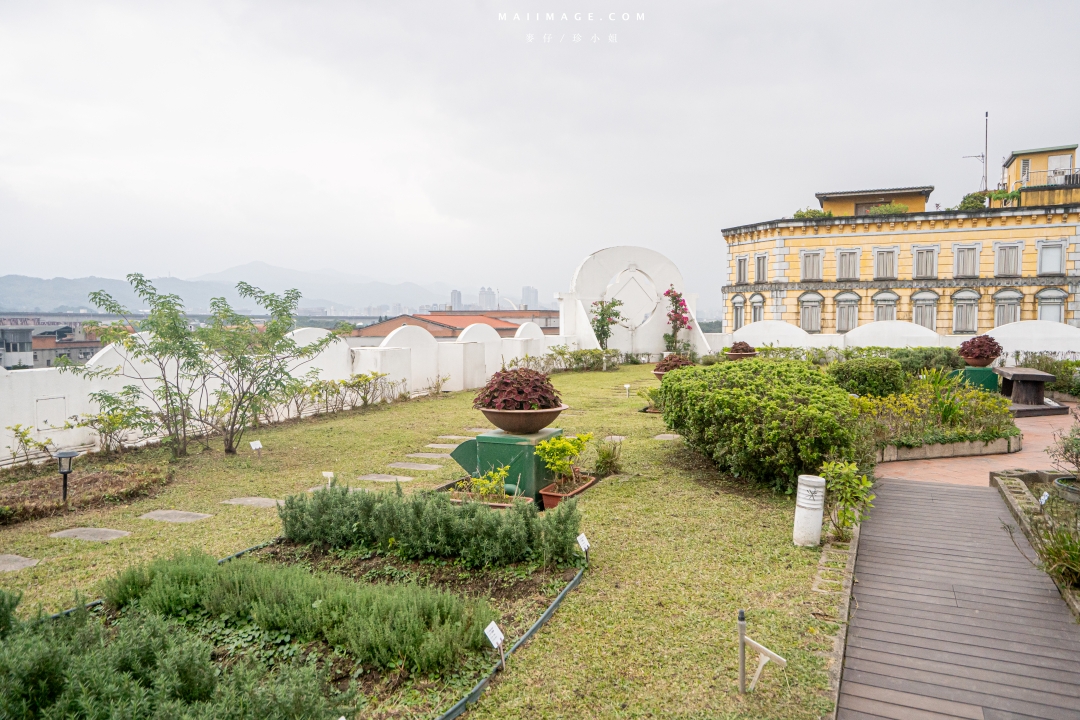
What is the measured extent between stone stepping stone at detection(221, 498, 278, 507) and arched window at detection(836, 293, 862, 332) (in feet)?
82.6

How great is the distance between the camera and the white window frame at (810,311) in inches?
1086

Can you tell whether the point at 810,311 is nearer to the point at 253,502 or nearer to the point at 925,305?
the point at 925,305

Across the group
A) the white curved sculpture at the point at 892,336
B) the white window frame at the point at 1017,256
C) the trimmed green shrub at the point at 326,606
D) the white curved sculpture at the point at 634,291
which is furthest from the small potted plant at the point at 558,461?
the white window frame at the point at 1017,256

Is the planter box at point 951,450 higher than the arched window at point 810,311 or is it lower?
lower

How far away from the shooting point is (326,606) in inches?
154

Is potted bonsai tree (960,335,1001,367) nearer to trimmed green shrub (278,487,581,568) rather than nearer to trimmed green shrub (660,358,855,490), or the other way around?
trimmed green shrub (660,358,855,490)

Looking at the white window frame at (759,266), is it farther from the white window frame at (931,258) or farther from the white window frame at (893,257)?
the white window frame at (931,258)

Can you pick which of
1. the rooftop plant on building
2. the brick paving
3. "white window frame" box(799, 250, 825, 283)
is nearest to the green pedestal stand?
the brick paving

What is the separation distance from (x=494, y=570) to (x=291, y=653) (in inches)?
62.0

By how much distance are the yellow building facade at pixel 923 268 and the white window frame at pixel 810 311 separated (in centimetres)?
4

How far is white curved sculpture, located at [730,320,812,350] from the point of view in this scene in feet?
70.4

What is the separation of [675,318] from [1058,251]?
548 inches

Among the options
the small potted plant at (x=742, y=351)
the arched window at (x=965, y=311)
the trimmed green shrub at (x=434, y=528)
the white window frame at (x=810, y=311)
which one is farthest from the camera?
the white window frame at (x=810, y=311)

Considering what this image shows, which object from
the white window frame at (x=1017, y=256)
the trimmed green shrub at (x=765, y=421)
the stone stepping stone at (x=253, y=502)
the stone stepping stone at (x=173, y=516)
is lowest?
the stone stepping stone at (x=173, y=516)
